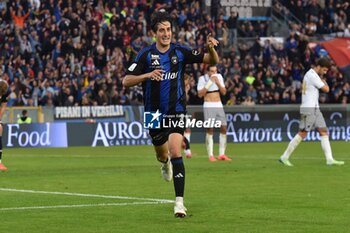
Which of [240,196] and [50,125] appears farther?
[50,125]

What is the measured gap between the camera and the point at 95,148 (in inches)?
1366

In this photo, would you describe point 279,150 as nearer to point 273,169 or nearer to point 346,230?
point 273,169

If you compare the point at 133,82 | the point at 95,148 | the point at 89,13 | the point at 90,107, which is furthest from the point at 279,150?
the point at 133,82

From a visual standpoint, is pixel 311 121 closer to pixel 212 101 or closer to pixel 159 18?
pixel 212 101

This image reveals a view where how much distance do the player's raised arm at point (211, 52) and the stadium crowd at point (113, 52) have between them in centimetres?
2508

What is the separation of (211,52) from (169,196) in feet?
10.5

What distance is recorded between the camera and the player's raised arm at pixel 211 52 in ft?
42.2

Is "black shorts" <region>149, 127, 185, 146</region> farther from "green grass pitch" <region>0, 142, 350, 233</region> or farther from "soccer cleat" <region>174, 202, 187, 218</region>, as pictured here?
"soccer cleat" <region>174, 202, 187, 218</region>

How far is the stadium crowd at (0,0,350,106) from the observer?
129 ft

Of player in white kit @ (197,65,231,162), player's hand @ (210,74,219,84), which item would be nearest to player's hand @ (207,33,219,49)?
player's hand @ (210,74,219,84)

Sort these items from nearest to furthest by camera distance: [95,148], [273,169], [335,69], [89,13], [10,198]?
[10,198] → [273,169] → [95,148] → [89,13] → [335,69]

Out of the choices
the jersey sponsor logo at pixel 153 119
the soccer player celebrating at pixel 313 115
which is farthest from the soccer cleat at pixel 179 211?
the soccer player celebrating at pixel 313 115

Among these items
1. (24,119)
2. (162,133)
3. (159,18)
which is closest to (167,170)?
(162,133)

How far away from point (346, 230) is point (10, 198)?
610 cm
